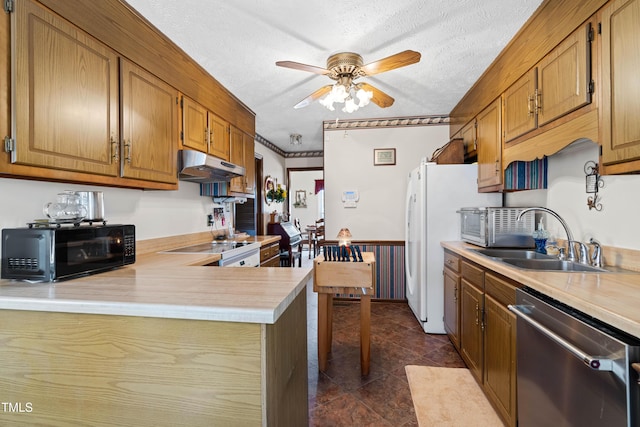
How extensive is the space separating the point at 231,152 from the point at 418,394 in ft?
9.12

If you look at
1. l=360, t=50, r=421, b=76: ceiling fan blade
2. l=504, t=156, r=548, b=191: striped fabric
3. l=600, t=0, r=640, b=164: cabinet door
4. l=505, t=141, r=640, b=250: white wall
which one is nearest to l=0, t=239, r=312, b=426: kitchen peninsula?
l=600, t=0, r=640, b=164: cabinet door

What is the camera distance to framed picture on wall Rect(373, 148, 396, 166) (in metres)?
3.93

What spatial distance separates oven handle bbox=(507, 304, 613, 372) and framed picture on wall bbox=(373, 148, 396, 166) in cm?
274

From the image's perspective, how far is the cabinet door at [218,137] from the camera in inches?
108

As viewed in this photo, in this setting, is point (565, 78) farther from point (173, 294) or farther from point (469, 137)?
point (173, 294)

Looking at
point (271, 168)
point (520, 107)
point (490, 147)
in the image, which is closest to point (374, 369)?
point (490, 147)

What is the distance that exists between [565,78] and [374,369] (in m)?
2.26

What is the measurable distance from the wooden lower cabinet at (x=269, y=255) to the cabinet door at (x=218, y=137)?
1.15 meters

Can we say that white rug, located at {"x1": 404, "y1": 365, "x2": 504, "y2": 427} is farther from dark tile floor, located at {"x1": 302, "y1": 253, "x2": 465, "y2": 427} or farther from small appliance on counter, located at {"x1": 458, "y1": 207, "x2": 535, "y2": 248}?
small appliance on counter, located at {"x1": 458, "y1": 207, "x2": 535, "y2": 248}

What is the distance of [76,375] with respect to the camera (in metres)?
0.98

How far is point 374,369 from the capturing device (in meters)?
2.25

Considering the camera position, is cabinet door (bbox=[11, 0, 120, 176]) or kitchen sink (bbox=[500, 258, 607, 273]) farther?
kitchen sink (bbox=[500, 258, 607, 273])

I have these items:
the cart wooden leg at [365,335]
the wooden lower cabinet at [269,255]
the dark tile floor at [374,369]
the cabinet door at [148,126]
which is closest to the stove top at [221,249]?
the wooden lower cabinet at [269,255]

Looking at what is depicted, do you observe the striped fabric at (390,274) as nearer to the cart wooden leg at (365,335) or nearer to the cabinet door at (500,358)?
the cart wooden leg at (365,335)
